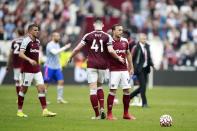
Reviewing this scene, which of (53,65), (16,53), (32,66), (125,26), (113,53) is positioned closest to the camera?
(113,53)

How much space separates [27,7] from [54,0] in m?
1.79

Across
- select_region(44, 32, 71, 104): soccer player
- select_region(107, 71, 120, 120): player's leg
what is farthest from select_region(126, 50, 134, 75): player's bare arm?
select_region(44, 32, 71, 104): soccer player

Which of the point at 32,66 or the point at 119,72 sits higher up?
the point at 32,66

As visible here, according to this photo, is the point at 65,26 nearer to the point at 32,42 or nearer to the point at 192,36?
the point at 192,36

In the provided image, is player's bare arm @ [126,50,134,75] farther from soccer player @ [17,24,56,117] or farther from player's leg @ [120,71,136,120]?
soccer player @ [17,24,56,117]

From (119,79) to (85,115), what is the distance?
175 centimetres

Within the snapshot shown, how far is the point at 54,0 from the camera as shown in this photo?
1762 inches

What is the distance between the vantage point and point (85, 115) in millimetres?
21844

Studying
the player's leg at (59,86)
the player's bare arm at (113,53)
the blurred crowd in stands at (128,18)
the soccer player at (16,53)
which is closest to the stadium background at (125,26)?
the blurred crowd in stands at (128,18)

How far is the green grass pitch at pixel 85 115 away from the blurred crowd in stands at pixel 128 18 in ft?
29.7

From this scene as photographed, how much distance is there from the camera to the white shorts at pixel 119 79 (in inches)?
819

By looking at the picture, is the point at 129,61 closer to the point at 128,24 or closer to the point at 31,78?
the point at 31,78

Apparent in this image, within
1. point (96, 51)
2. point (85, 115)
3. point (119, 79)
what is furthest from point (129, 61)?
point (85, 115)

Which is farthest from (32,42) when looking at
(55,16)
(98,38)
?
(55,16)
